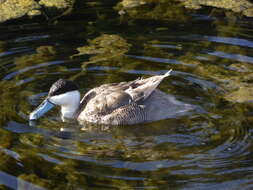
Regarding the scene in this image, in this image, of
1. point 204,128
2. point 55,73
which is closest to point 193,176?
point 204,128

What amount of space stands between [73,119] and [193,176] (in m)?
2.87

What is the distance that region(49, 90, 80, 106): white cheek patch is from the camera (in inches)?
368

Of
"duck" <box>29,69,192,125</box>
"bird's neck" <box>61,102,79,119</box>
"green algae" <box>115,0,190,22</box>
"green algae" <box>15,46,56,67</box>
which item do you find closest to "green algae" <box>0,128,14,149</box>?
"duck" <box>29,69,192,125</box>

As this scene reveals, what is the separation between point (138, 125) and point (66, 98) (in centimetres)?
127

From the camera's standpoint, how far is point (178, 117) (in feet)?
30.9

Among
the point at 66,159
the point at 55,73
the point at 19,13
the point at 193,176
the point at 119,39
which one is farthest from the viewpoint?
the point at 19,13

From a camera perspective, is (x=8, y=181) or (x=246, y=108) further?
(x=246, y=108)

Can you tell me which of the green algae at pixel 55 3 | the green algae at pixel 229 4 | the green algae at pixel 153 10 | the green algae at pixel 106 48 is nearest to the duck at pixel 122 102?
the green algae at pixel 106 48

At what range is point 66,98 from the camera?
9406mm

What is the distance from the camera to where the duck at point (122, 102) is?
366 inches

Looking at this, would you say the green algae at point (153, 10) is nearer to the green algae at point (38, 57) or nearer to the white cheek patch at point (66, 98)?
the green algae at point (38, 57)

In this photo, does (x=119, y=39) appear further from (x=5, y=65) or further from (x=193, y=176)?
(x=193, y=176)

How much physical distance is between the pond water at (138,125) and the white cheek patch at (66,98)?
32 cm

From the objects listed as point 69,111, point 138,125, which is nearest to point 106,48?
point 69,111
